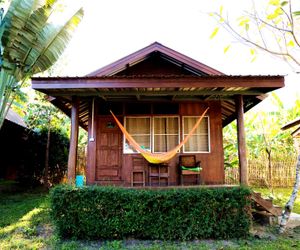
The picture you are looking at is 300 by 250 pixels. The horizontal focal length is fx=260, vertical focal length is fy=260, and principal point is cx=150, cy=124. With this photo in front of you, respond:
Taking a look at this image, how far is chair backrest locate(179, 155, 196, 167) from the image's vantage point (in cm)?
615

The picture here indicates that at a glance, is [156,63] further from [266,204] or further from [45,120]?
[45,120]

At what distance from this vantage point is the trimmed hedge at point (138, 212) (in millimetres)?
4750

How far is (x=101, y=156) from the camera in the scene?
6.30 meters

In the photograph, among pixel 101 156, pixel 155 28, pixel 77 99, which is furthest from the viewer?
pixel 155 28

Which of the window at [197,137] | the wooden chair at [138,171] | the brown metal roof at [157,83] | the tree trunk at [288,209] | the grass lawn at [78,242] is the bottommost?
the grass lawn at [78,242]

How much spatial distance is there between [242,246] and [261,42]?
3.70 metres

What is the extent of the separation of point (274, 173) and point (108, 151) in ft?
27.8

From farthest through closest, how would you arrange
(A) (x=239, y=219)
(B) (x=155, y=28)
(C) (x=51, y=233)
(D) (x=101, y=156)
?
(B) (x=155, y=28) → (D) (x=101, y=156) → (C) (x=51, y=233) → (A) (x=239, y=219)

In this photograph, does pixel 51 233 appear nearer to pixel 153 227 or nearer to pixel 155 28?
pixel 153 227

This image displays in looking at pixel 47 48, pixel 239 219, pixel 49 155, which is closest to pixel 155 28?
pixel 47 48

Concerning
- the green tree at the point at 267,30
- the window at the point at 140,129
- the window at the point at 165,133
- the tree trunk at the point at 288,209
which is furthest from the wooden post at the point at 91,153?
the tree trunk at the point at 288,209

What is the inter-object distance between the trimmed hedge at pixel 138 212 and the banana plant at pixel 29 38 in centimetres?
240

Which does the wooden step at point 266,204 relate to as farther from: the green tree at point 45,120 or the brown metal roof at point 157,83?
the green tree at point 45,120

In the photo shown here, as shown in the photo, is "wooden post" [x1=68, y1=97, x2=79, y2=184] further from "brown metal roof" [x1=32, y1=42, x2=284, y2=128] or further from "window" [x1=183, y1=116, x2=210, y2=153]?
"window" [x1=183, y1=116, x2=210, y2=153]
